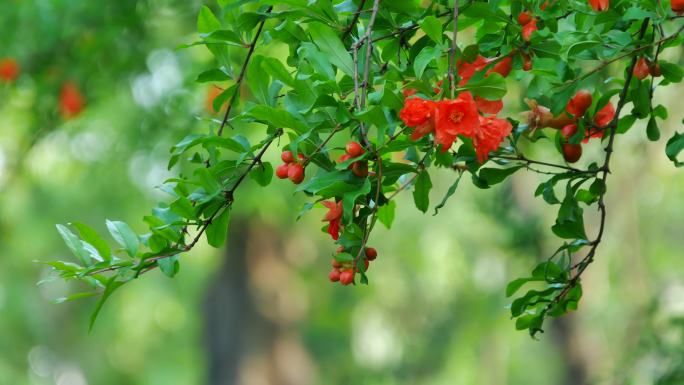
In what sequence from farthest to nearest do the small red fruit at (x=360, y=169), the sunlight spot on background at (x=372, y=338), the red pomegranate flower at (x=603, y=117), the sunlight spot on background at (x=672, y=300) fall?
the sunlight spot on background at (x=372, y=338), the sunlight spot on background at (x=672, y=300), the red pomegranate flower at (x=603, y=117), the small red fruit at (x=360, y=169)

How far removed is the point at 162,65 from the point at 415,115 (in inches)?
136

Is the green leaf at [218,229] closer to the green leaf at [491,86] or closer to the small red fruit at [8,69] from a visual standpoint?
the green leaf at [491,86]

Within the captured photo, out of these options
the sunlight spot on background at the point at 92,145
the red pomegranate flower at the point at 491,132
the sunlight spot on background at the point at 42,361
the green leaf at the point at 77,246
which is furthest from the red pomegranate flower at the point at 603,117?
the sunlight spot on background at the point at 42,361

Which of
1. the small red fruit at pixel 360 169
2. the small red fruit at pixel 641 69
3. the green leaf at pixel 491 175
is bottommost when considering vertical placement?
the green leaf at pixel 491 175

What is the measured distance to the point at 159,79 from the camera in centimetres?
445

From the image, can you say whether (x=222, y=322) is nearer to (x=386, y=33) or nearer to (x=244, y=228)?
(x=244, y=228)

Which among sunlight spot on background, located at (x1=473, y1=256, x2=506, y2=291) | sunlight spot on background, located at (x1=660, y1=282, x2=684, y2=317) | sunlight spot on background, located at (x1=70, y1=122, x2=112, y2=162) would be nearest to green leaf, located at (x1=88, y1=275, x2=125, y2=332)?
sunlight spot on background, located at (x1=660, y1=282, x2=684, y2=317)

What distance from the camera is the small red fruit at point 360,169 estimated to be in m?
1.23

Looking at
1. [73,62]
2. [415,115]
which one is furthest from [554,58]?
[73,62]

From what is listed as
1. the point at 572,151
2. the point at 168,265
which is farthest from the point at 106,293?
the point at 572,151

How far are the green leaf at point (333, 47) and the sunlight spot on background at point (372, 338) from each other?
1284 centimetres

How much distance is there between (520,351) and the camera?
1568 centimetres

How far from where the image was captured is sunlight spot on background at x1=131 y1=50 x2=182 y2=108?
4.29 meters

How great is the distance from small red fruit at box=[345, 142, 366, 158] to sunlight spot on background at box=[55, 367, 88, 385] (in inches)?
586
